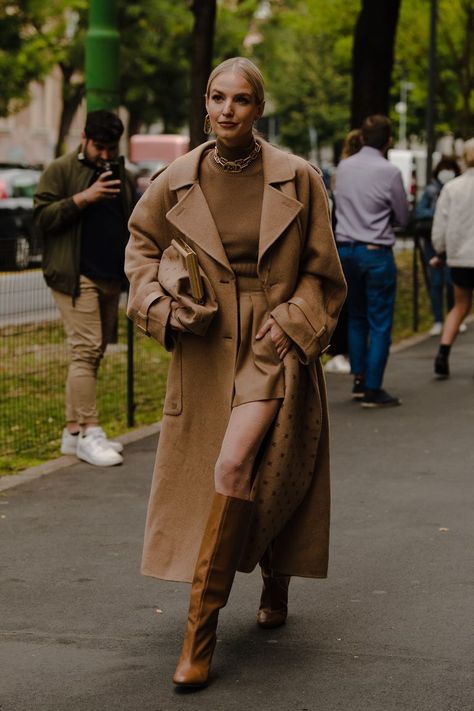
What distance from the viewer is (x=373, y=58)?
682 inches

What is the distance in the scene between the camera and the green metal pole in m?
11.6

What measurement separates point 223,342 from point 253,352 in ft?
0.33

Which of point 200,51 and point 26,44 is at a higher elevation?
point 200,51

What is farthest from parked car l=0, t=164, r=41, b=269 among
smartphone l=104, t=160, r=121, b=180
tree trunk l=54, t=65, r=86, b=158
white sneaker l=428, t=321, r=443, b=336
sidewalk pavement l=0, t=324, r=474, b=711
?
tree trunk l=54, t=65, r=86, b=158

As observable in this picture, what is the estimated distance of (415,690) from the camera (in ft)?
15.3

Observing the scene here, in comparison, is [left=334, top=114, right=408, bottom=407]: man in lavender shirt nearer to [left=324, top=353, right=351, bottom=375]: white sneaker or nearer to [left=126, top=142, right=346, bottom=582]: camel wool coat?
[left=324, top=353, right=351, bottom=375]: white sneaker

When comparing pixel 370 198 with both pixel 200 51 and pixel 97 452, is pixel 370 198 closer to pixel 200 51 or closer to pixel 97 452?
pixel 97 452

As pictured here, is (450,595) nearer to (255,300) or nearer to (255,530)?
(255,530)

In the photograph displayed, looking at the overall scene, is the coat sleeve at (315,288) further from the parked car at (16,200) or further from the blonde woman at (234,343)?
the parked car at (16,200)

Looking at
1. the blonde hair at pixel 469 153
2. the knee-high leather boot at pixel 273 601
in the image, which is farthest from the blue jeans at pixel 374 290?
the knee-high leather boot at pixel 273 601

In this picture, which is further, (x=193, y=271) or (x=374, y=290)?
(x=374, y=290)

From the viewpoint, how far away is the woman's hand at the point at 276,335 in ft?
15.8

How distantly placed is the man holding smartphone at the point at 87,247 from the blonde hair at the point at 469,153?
3882mm

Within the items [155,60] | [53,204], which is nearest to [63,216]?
[53,204]
